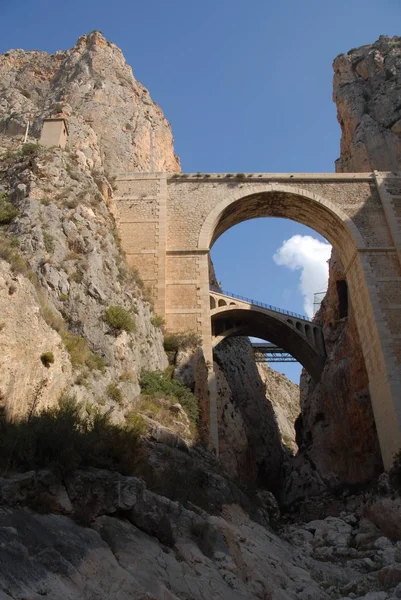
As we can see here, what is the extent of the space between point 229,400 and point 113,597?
19961 millimetres

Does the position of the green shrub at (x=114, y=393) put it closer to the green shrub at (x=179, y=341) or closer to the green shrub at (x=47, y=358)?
the green shrub at (x=47, y=358)

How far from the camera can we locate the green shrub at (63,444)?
4.47 metres

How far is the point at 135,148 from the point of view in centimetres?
2762

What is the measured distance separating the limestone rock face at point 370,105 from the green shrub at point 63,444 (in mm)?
22430

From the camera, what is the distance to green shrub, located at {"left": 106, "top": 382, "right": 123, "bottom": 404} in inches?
364

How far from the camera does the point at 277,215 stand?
20.0 m

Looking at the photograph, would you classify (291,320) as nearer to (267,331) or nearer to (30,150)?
(267,331)

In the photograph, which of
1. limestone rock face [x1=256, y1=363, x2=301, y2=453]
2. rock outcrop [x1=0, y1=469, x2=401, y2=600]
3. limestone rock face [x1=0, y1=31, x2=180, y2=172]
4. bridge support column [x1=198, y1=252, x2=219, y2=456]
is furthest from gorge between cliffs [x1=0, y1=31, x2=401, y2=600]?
limestone rock face [x1=256, y1=363, x2=301, y2=453]

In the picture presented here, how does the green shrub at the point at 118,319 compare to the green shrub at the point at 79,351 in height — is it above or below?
above

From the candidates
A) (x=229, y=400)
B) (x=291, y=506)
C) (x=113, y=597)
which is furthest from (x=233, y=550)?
(x=229, y=400)

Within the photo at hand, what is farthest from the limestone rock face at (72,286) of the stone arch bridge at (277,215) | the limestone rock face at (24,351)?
the stone arch bridge at (277,215)

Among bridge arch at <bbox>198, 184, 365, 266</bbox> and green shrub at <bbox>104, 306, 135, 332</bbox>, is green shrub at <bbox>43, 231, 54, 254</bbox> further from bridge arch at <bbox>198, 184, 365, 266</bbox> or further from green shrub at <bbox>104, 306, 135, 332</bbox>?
bridge arch at <bbox>198, 184, 365, 266</bbox>

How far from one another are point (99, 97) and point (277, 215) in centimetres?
1470

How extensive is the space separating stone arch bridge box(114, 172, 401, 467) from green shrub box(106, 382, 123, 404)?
16.6 feet
